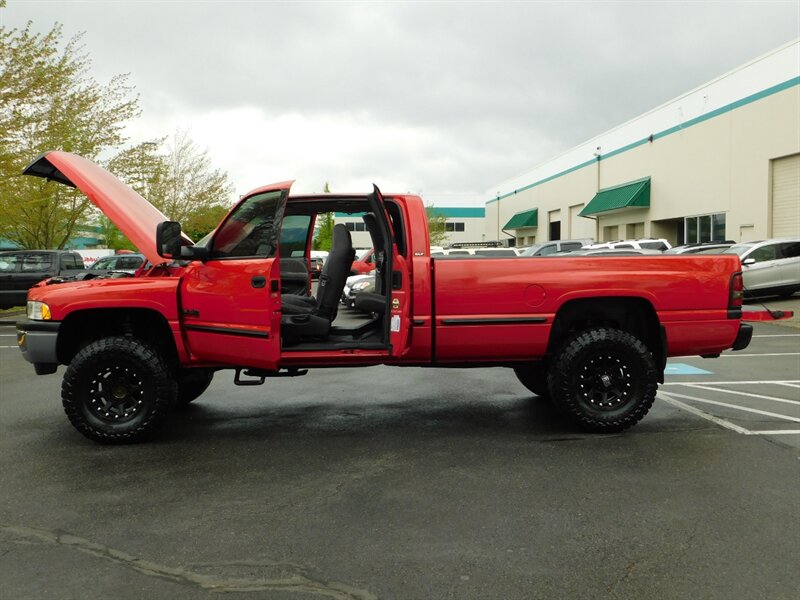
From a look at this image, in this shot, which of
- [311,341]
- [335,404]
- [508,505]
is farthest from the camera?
[335,404]

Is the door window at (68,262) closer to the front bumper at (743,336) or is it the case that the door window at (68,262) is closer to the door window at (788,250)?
the front bumper at (743,336)

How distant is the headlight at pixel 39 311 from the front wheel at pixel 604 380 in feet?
13.4

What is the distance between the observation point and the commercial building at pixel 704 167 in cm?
2305

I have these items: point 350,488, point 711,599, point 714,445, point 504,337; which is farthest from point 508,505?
point 714,445

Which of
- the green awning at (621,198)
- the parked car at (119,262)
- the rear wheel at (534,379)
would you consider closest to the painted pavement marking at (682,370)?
the rear wheel at (534,379)

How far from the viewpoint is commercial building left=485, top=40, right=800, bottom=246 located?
23.0 meters

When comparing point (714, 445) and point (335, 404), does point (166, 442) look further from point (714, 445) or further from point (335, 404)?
point (714, 445)

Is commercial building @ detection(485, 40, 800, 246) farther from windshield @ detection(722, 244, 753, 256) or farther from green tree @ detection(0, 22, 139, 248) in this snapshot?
green tree @ detection(0, 22, 139, 248)

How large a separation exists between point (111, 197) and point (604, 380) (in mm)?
4370

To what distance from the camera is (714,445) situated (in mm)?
5168

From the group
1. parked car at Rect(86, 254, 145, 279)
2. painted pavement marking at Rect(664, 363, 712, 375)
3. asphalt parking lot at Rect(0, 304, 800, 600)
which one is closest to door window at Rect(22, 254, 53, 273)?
parked car at Rect(86, 254, 145, 279)

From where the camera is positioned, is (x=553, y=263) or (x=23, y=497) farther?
(x=553, y=263)

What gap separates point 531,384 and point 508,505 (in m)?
3.14

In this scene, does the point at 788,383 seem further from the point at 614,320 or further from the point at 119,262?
the point at 119,262
